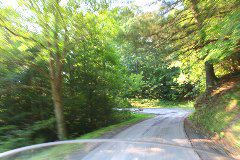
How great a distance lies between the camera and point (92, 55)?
14578mm

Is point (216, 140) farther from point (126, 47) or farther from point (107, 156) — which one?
point (126, 47)

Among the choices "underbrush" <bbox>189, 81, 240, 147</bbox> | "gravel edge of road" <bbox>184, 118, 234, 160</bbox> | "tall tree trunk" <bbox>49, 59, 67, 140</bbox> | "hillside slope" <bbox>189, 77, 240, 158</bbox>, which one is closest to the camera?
"gravel edge of road" <bbox>184, 118, 234, 160</bbox>

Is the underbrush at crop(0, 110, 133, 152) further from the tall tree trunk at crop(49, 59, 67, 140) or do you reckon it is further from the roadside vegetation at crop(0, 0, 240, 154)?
the tall tree trunk at crop(49, 59, 67, 140)

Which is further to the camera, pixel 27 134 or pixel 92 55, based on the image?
pixel 92 55

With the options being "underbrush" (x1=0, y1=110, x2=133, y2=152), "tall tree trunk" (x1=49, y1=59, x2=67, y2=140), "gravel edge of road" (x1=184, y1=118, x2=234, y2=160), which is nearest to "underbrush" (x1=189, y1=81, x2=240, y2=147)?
"gravel edge of road" (x1=184, y1=118, x2=234, y2=160)

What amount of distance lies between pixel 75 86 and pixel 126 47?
3685mm

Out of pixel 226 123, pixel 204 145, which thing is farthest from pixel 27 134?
pixel 226 123

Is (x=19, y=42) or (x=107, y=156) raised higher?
(x=19, y=42)

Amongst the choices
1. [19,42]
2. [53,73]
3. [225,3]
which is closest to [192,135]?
[225,3]

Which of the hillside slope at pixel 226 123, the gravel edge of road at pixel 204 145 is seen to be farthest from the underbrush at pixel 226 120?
the gravel edge of road at pixel 204 145

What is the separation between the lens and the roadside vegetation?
9055 mm

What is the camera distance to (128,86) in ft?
57.8

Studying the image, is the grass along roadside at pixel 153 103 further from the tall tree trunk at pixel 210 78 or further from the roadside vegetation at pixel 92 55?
the tall tree trunk at pixel 210 78

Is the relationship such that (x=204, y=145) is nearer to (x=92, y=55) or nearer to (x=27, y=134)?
(x=27, y=134)
